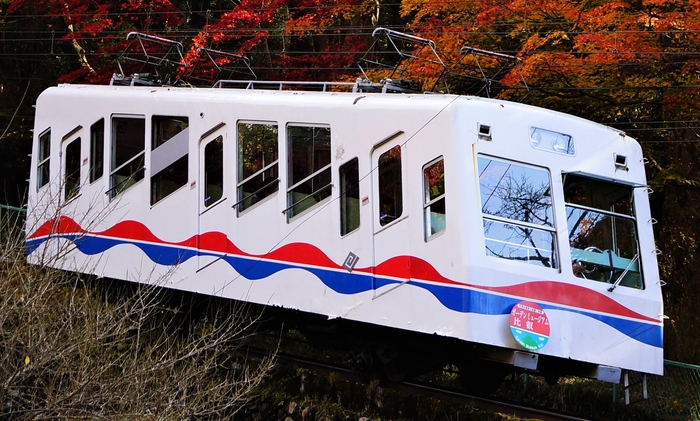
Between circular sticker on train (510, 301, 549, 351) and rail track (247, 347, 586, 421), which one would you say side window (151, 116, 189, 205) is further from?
circular sticker on train (510, 301, 549, 351)

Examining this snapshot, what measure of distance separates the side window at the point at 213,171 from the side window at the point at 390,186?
2439 mm

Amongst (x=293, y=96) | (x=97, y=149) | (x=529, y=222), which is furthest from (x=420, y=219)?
(x=97, y=149)

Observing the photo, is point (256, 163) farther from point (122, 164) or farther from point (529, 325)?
point (529, 325)

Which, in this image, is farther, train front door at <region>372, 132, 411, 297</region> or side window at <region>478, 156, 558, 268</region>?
train front door at <region>372, 132, 411, 297</region>

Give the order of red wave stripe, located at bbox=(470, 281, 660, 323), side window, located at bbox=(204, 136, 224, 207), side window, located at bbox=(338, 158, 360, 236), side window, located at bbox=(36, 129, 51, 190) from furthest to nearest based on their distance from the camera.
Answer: side window, located at bbox=(36, 129, 51, 190)
side window, located at bbox=(204, 136, 224, 207)
side window, located at bbox=(338, 158, 360, 236)
red wave stripe, located at bbox=(470, 281, 660, 323)

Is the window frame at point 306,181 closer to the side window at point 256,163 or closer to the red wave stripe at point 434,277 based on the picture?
the side window at point 256,163

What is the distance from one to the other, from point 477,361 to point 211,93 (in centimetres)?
446

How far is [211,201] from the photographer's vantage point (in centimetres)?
1190

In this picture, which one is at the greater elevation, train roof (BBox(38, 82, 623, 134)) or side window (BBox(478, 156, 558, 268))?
train roof (BBox(38, 82, 623, 134))

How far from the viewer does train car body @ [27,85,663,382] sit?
30.6ft

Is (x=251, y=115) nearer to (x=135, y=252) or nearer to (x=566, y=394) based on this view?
(x=135, y=252)

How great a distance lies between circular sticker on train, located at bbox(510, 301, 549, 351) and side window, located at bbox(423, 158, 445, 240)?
104 cm

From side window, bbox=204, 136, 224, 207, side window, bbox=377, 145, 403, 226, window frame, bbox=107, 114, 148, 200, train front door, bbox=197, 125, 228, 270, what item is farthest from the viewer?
window frame, bbox=107, 114, 148, 200

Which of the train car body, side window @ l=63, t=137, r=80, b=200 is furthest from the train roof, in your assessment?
side window @ l=63, t=137, r=80, b=200
